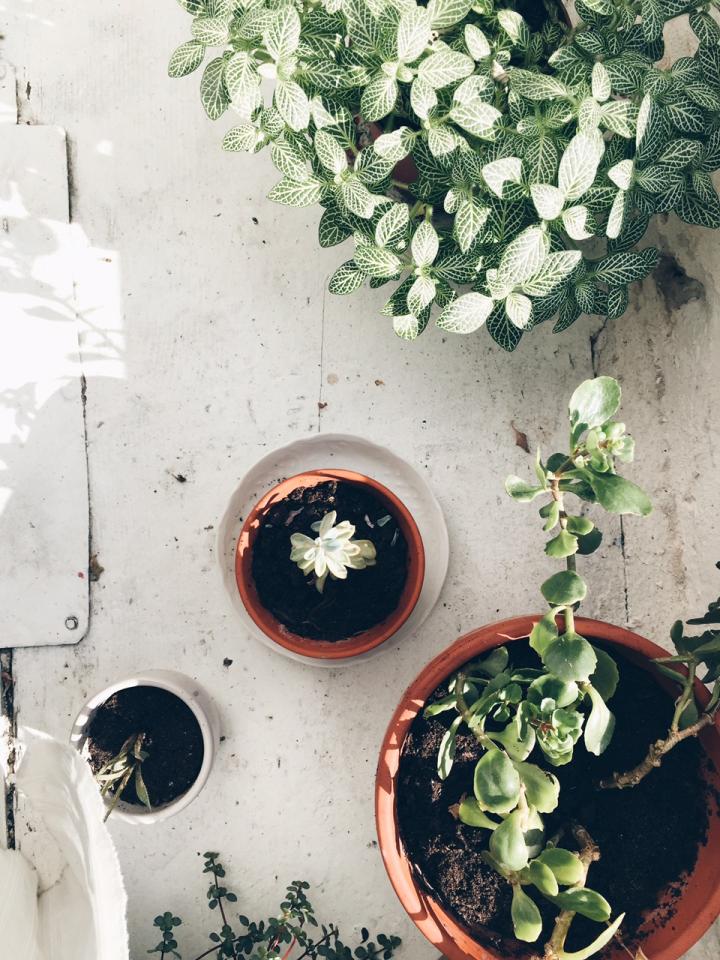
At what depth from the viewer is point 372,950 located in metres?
1.23

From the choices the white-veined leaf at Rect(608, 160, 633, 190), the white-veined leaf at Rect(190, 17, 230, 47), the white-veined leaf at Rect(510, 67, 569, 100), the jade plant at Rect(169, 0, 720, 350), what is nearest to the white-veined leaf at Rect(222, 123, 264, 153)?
the jade plant at Rect(169, 0, 720, 350)

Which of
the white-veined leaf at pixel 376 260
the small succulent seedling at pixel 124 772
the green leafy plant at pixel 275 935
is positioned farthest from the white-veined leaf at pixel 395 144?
the green leafy plant at pixel 275 935

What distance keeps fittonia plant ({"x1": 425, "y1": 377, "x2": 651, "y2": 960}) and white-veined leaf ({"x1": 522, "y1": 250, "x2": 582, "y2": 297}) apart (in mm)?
180

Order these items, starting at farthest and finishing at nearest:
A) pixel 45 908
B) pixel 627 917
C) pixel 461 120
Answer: pixel 45 908 < pixel 627 917 < pixel 461 120

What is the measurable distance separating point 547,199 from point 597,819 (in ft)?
2.46

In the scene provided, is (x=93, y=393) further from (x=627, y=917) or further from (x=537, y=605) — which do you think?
(x=627, y=917)

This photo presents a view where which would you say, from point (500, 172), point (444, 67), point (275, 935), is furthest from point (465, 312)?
point (275, 935)

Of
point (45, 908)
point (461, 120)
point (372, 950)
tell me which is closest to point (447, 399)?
point (461, 120)

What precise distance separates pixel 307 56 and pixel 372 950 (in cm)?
118

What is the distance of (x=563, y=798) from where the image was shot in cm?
109

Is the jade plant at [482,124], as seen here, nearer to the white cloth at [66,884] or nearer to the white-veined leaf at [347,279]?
the white-veined leaf at [347,279]

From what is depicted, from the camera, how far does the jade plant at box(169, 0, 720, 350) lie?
3.11 feet

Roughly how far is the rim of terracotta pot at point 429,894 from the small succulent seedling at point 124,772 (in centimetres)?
37

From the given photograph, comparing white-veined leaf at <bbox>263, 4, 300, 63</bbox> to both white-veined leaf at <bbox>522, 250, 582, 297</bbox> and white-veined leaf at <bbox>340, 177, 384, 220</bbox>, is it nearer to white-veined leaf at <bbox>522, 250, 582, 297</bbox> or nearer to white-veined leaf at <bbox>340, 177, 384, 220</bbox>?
white-veined leaf at <bbox>340, 177, 384, 220</bbox>
